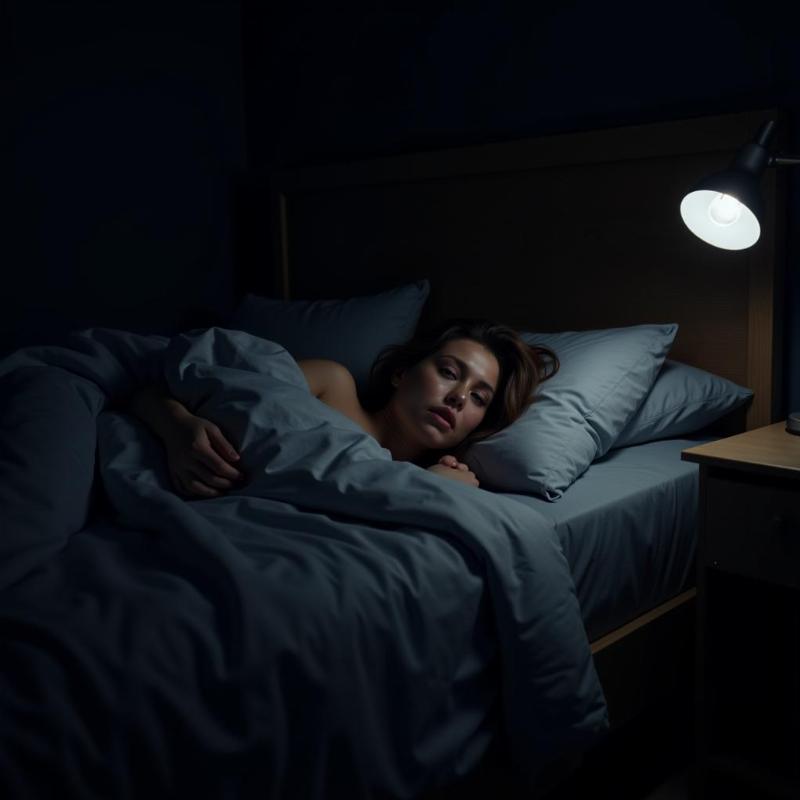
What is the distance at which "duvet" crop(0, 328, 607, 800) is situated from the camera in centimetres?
87

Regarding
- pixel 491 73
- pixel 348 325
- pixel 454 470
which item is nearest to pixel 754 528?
pixel 454 470

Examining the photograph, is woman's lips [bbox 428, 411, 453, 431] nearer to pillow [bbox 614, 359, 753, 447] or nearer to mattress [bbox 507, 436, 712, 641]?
mattress [bbox 507, 436, 712, 641]

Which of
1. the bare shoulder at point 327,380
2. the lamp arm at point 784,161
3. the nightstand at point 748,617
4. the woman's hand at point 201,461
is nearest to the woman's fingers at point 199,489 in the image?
the woman's hand at point 201,461

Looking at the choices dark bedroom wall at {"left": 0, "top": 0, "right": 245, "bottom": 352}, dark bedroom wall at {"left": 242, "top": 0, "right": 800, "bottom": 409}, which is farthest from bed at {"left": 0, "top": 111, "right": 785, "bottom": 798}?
dark bedroom wall at {"left": 0, "top": 0, "right": 245, "bottom": 352}

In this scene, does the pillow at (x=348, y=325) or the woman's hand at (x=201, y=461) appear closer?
the woman's hand at (x=201, y=461)

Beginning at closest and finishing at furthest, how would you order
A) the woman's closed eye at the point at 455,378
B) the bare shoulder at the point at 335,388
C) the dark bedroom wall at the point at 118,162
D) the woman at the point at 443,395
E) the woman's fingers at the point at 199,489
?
1. the woman's fingers at the point at 199,489
2. the woman at the point at 443,395
3. the woman's closed eye at the point at 455,378
4. the bare shoulder at the point at 335,388
5. the dark bedroom wall at the point at 118,162

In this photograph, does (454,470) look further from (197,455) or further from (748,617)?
(748,617)

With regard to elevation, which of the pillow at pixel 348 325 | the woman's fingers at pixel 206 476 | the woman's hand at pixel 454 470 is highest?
the pillow at pixel 348 325

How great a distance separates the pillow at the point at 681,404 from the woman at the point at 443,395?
20cm

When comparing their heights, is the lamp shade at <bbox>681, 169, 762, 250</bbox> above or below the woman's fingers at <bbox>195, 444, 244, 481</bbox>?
above

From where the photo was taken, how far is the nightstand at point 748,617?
143 cm

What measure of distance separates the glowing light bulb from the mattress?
0.45 m

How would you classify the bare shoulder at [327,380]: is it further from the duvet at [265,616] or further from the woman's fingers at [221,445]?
the woman's fingers at [221,445]

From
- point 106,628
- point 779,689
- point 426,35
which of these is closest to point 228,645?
point 106,628
